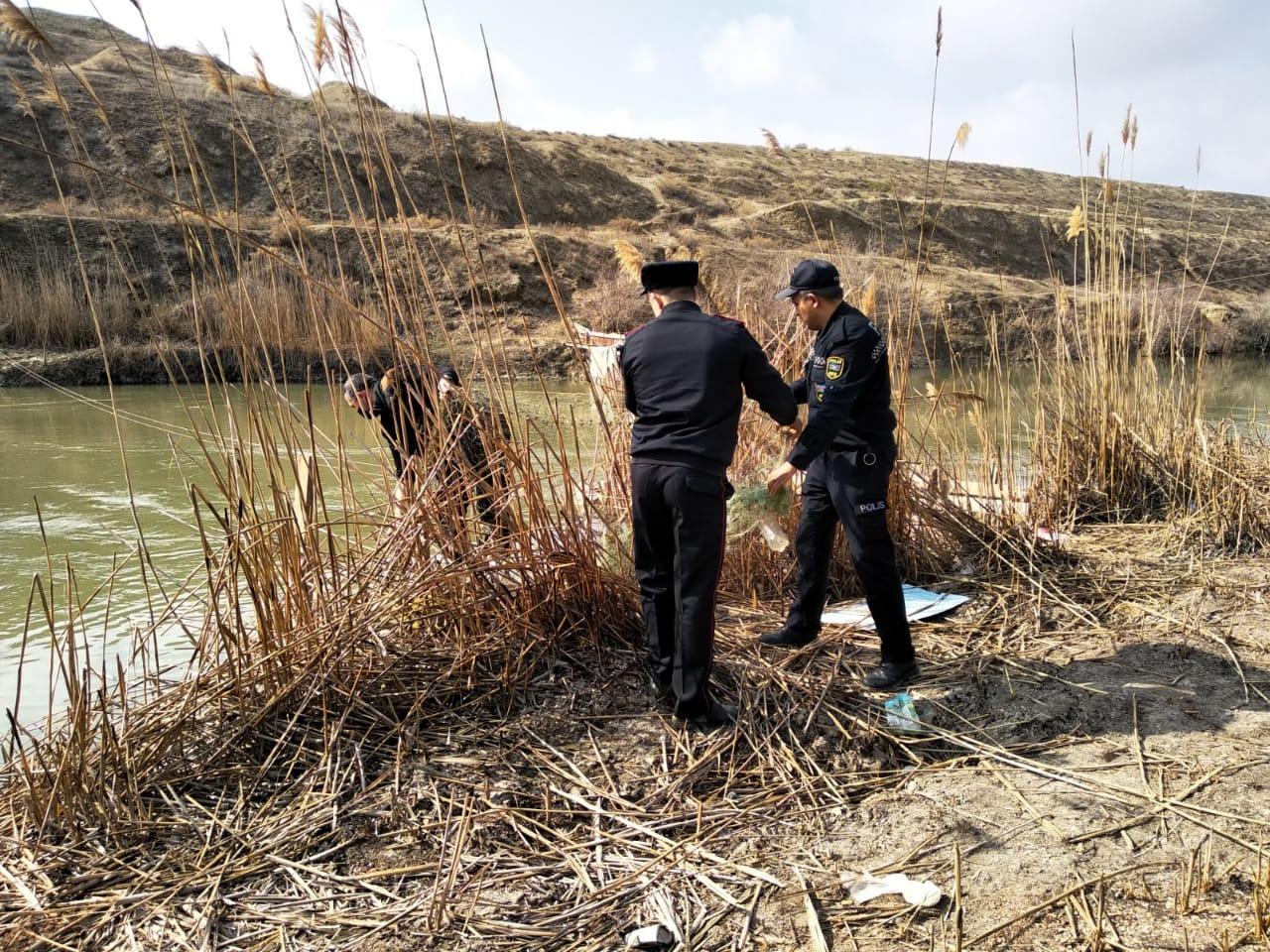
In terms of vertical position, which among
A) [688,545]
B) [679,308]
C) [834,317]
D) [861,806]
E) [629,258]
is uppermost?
[629,258]

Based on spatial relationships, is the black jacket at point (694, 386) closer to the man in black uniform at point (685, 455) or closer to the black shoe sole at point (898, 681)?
the man in black uniform at point (685, 455)

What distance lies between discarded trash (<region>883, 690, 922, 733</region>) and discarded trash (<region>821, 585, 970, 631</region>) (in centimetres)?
69

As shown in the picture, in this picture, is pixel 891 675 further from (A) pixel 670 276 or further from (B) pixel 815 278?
(A) pixel 670 276

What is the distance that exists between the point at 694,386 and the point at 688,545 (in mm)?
502

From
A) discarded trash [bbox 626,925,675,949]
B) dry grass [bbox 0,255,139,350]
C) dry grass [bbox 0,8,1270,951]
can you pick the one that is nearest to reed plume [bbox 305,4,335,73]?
dry grass [bbox 0,8,1270,951]

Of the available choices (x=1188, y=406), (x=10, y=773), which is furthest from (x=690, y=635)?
(x=1188, y=406)

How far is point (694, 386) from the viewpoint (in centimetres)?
270

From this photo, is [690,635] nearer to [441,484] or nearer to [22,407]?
[441,484]

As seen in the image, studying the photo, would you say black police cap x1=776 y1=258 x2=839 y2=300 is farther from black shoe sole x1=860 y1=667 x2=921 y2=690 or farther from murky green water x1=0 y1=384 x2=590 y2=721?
black shoe sole x1=860 y1=667 x2=921 y2=690

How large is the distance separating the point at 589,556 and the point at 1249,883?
→ 2106mm

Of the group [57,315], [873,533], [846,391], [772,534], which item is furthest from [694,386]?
[57,315]

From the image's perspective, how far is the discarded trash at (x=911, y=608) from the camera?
3.71 m

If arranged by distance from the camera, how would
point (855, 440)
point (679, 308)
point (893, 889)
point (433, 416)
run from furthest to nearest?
point (433, 416) → point (855, 440) → point (679, 308) → point (893, 889)

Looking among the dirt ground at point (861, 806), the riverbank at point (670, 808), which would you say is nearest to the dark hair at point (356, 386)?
the riverbank at point (670, 808)
